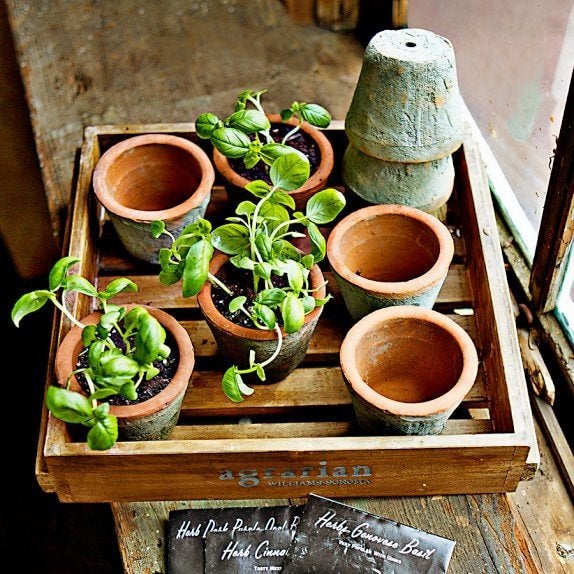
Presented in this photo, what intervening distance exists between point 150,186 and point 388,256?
42 centimetres

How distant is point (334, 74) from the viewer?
200 cm

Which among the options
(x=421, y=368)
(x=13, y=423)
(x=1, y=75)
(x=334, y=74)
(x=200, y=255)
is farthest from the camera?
(x=334, y=74)

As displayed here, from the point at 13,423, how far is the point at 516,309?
1084 millimetres

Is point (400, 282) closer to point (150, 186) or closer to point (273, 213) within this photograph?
point (273, 213)

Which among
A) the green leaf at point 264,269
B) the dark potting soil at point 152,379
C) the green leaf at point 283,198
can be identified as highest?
the green leaf at point 283,198

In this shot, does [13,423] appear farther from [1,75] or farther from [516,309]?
[516,309]

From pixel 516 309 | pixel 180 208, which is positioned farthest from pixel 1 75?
pixel 516 309

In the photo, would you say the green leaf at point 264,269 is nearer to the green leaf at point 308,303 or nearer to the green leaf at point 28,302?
the green leaf at point 308,303

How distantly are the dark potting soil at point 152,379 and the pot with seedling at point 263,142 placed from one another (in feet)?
0.95

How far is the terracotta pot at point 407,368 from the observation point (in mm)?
1064

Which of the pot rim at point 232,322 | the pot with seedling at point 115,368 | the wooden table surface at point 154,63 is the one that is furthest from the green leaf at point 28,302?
the wooden table surface at point 154,63

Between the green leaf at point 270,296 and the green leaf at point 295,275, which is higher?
the green leaf at point 295,275

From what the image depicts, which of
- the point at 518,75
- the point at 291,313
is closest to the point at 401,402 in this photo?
the point at 291,313

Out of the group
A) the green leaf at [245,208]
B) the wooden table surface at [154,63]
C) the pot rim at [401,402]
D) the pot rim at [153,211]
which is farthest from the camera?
the wooden table surface at [154,63]
